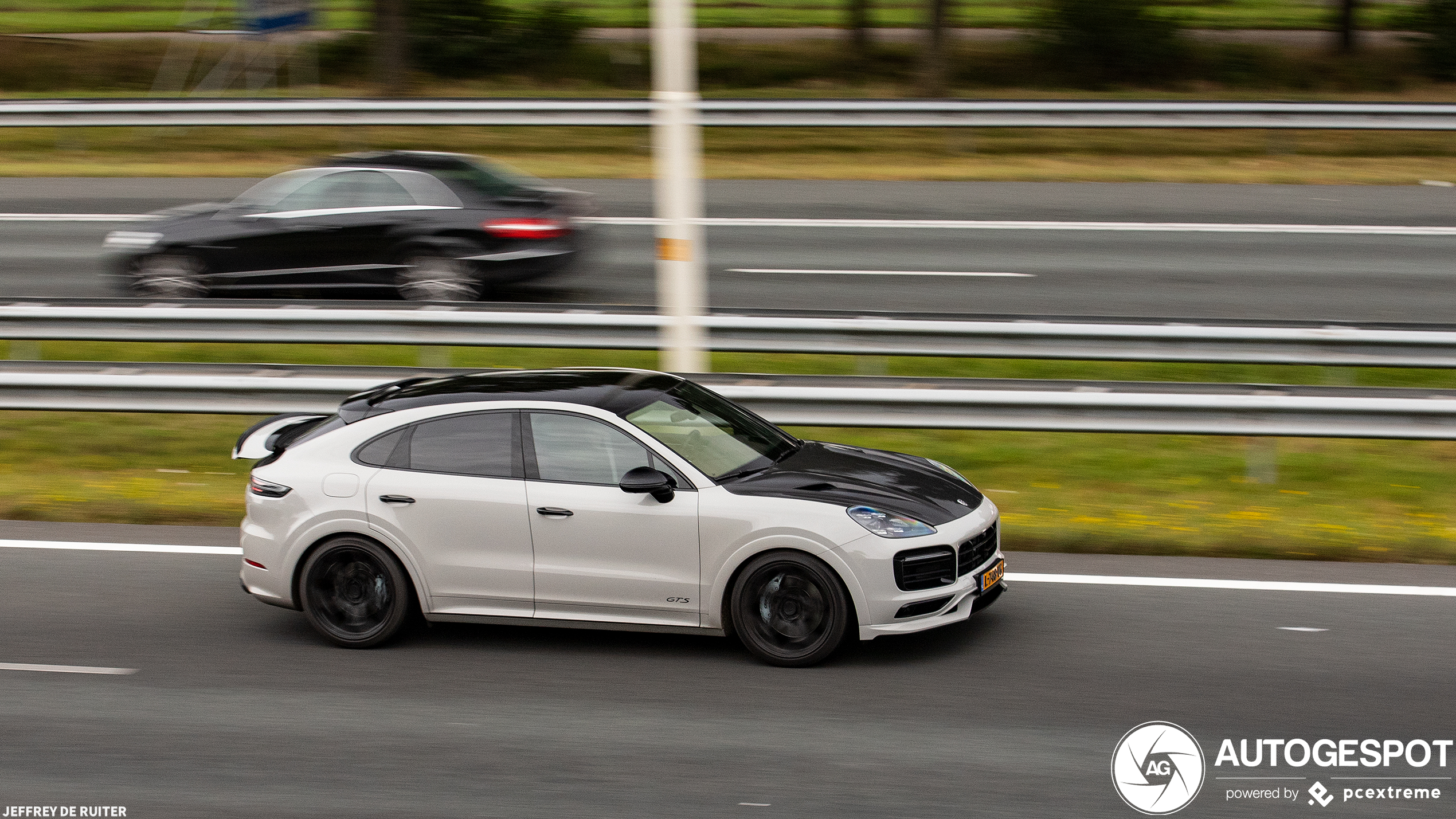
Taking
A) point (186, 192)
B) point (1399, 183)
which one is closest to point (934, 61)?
point (1399, 183)

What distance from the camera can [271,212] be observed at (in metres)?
14.9

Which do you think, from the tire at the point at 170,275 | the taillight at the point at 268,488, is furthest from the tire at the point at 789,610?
the tire at the point at 170,275

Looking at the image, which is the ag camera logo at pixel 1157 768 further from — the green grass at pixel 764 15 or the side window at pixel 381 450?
the green grass at pixel 764 15

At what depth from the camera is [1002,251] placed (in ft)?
54.5

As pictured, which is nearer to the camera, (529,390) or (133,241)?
(529,390)

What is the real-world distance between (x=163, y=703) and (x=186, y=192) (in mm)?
15016

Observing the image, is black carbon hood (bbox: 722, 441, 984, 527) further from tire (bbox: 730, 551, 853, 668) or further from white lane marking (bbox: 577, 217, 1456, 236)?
white lane marking (bbox: 577, 217, 1456, 236)

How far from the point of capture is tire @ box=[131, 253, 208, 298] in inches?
584

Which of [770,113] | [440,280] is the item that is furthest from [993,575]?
[770,113]

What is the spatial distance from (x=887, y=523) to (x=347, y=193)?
31.1 feet

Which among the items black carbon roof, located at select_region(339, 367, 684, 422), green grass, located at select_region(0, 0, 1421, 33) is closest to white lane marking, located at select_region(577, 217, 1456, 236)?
black carbon roof, located at select_region(339, 367, 684, 422)

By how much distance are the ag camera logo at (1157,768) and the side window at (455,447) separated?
3204 millimetres

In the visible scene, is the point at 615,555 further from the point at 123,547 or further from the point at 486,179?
the point at 486,179

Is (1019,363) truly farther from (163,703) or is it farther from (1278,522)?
(163,703)
